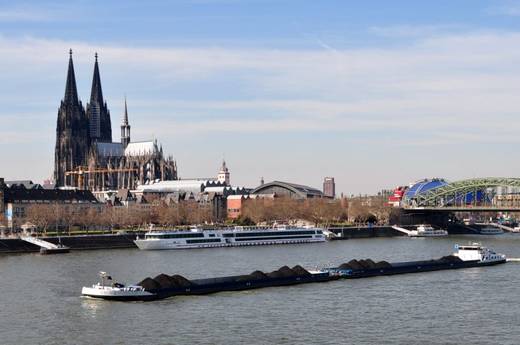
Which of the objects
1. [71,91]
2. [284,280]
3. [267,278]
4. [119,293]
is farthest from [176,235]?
[71,91]

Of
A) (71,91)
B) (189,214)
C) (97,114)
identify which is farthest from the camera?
(97,114)

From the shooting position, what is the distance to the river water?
33.9m

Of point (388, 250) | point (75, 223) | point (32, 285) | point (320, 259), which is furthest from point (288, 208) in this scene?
point (32, 285)

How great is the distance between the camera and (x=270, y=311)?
4000 cm

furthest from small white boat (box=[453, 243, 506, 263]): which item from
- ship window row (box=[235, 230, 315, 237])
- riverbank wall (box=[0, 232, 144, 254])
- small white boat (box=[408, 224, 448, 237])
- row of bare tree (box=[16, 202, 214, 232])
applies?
small white boat (box=[408, 224, 448, 237])

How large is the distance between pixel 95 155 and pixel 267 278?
123660 mm

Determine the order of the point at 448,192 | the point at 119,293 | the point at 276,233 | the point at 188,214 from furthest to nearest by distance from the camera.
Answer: the point at 448,192
the point at 188,214
the point at 276,233
the point at 119,293

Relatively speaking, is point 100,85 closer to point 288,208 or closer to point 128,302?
point 288,208

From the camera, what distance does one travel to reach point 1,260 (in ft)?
220

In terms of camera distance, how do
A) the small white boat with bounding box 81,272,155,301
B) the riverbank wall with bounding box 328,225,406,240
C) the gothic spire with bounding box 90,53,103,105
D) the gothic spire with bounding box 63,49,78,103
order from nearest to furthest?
the small white boat with bounding box 81,272,155,301 < the riverbank wall with bounding box 328,225,406,240 < the gothic spire with bounding box 63,49,78,103 < the gothic spire with bounding box 90,53,103,105

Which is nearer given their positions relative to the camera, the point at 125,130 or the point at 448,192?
the point at 448,192

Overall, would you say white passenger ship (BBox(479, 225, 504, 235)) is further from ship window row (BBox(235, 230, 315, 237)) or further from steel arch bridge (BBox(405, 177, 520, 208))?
ship window row (BBox(235, 230, 315, 237))

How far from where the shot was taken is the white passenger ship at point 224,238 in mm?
82688

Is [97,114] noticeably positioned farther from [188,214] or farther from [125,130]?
[188,214]
